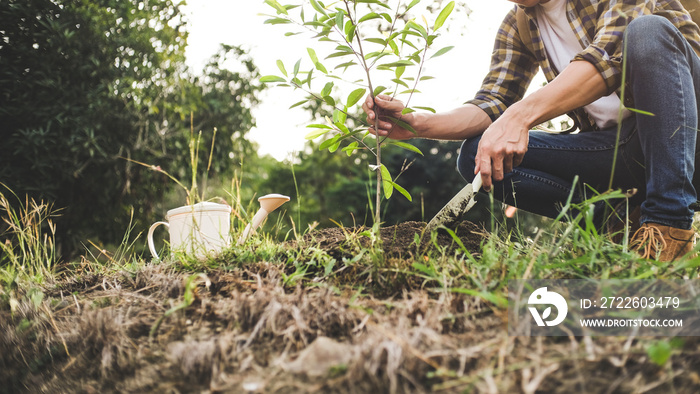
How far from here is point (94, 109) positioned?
6.20m

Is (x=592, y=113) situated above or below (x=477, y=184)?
above

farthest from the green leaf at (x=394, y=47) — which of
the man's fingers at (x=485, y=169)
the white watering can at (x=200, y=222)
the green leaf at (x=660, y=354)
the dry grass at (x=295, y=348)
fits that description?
the green leaf at (x=660, y=354)

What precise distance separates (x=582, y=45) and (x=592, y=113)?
33 cm

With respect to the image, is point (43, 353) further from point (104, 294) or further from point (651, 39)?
point (651, 39)

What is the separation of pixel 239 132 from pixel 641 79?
25.4 ft

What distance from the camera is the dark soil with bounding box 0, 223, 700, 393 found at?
77 centimetres

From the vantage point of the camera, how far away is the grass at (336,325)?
781mm

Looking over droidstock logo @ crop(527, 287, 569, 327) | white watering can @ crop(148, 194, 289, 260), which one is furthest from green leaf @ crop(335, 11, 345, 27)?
droidstock logo @ crop(527, 287, 569, 327)

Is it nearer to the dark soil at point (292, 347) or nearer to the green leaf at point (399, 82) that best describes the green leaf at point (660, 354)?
the dark soil at point (292, 347)

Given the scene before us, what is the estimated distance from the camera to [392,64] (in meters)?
1.60

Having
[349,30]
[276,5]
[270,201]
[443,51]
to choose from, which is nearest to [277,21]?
[276,5]

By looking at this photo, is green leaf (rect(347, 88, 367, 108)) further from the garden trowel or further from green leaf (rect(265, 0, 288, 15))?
the garden trowel

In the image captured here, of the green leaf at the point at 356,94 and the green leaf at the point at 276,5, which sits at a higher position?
the green leaf at the point at 276,5

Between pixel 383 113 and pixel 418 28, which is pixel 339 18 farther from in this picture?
pixel 383 113
